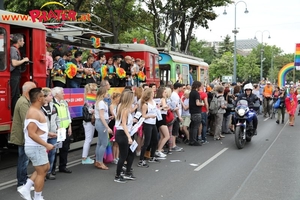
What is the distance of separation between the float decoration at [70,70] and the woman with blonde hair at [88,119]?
1194 mm

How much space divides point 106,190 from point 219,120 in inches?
Result: 259

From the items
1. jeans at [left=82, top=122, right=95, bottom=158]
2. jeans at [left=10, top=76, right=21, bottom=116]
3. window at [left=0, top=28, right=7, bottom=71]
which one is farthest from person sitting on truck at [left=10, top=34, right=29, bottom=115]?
jeans at [left=82, top=122, right=95, bottom=158]

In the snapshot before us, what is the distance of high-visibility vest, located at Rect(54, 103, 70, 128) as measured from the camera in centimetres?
702

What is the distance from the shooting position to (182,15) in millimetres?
27391

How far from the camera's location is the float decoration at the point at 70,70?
9462 mm

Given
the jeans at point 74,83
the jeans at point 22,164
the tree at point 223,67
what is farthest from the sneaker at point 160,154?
the tree at point 223,67

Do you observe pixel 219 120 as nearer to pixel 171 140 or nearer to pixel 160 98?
pixel 171 140

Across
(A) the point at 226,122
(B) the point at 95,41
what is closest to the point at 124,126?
(B) the point at 95,41

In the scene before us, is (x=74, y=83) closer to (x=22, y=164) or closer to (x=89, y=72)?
(x=89, y=72)

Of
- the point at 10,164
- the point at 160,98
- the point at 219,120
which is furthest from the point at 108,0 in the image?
the point at 10,164

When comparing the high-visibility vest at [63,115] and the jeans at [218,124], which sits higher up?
the high-visibility vest at [63,115]

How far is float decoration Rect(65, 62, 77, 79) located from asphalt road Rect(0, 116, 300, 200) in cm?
203

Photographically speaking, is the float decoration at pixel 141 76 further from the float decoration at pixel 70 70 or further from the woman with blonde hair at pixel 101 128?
the woman with blonde hair at pixel 101 128

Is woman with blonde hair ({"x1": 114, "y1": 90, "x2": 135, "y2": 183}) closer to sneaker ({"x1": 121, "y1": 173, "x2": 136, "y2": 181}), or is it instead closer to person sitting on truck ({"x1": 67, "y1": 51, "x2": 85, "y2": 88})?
sneaker ({"x1": 121, "y1": 173, "x2": 136, "y2": 181})
